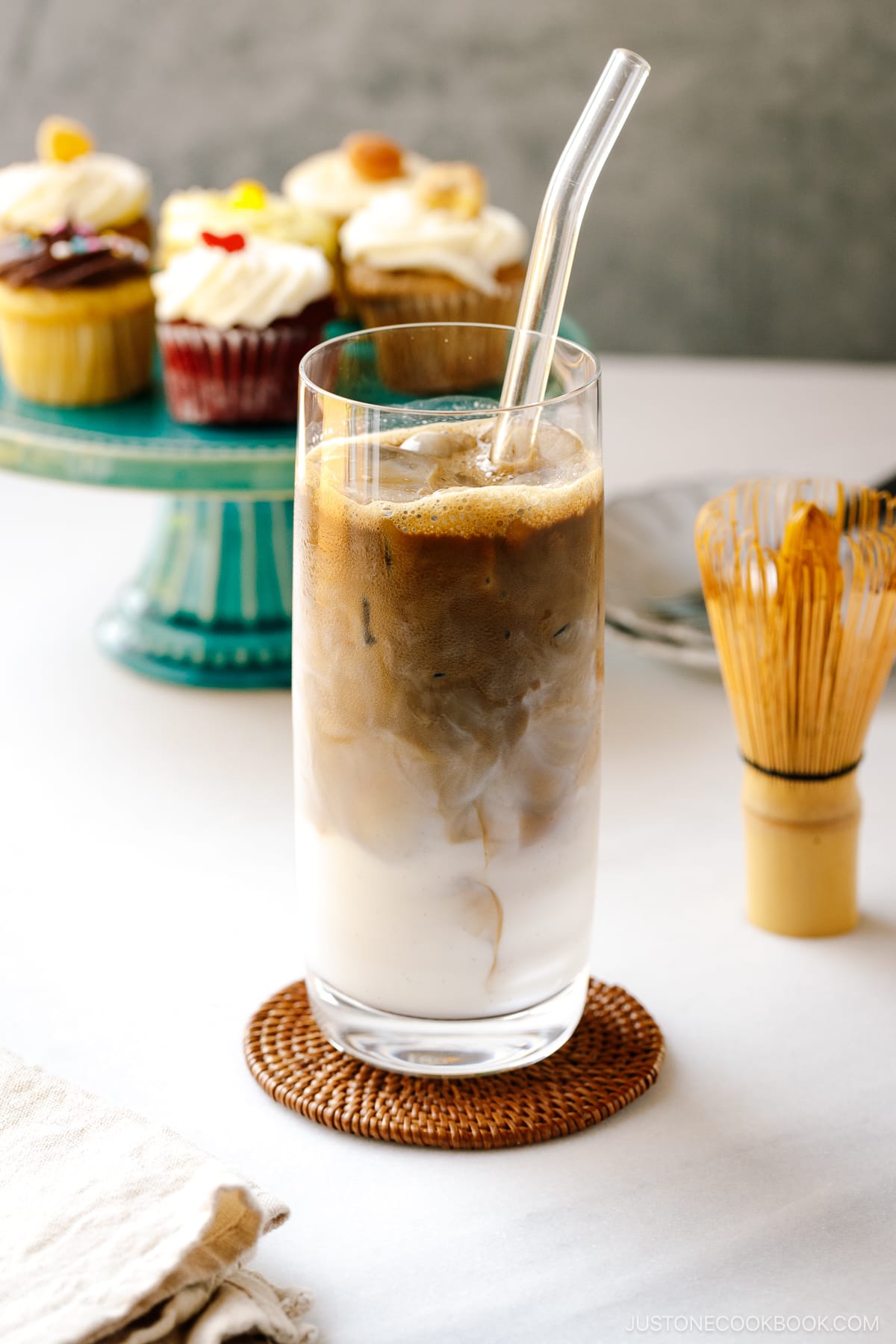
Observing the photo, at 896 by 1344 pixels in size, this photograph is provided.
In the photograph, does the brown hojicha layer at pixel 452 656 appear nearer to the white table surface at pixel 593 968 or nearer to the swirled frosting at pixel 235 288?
the white table surface at pixel 593 968

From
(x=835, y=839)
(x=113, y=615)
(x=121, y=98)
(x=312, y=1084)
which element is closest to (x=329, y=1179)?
(x=312, y=1084)

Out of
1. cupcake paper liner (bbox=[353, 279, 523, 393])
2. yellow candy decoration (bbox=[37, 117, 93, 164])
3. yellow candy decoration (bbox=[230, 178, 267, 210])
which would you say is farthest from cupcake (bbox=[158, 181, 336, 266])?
cupcake paper liner (bbox=[353, 279, 523, 393])

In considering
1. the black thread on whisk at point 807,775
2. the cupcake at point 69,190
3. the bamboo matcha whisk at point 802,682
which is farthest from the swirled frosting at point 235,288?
the black thread on whisk at point 807,775

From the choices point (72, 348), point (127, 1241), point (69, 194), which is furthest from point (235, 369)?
point (127, 1241)

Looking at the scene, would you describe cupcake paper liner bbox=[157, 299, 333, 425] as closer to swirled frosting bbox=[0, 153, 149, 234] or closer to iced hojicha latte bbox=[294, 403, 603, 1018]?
swirled frosting bbox=[0, 153, 149, 234]

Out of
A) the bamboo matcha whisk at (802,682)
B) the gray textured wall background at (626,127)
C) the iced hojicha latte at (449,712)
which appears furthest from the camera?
the gray textured wall background at (626,127)

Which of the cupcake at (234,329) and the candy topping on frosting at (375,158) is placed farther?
the candy topping on frosting at (375,158)

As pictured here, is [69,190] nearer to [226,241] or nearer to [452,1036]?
[226,241]
